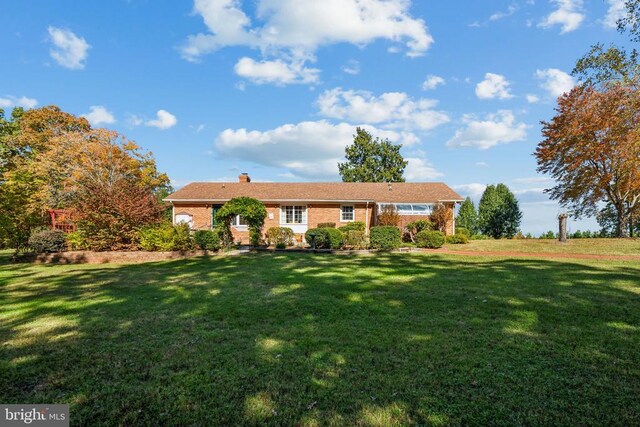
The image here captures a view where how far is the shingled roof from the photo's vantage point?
25375mm

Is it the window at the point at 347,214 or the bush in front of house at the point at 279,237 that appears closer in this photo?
the bush in front of house at the point at 279,237

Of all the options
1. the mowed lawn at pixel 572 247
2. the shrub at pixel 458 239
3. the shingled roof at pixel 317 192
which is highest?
the shingled roof at pixel 317 192

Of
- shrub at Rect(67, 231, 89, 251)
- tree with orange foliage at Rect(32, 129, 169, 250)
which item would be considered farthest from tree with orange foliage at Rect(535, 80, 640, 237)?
shrub at Rect(67, 231, 89, 251)

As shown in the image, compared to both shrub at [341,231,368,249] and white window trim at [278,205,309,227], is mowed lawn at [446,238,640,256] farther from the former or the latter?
white window trim at [278,205,309,227]

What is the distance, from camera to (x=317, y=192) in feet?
88.1

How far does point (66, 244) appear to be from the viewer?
15.0 meters

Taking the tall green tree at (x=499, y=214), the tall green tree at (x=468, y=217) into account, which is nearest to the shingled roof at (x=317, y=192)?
the tall green tree at (x=468, y=217)

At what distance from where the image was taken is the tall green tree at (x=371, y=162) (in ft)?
138

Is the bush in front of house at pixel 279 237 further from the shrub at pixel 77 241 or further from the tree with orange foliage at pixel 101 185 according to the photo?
the shrub at pixel 77 241

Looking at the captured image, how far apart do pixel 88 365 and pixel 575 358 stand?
548 centimetres

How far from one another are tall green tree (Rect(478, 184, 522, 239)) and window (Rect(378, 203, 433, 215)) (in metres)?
8.57

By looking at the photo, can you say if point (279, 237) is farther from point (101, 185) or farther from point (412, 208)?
point (412, 208)

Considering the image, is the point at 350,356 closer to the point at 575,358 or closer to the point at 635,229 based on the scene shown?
the point at 575,358

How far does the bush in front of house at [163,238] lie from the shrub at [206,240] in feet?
1.69
